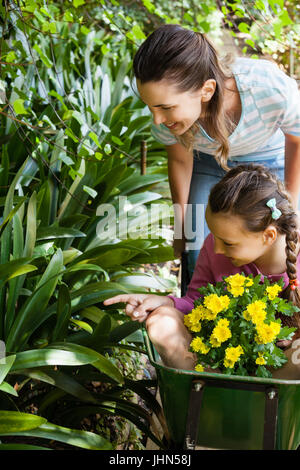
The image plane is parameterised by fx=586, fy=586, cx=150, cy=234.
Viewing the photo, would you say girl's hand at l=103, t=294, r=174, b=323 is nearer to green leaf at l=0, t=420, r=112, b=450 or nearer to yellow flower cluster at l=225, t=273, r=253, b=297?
A: yellow flower cluster at l=225, t=273, r=253, b=297

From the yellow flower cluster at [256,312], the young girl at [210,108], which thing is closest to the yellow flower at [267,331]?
the yellow flower cluster at [256,312]

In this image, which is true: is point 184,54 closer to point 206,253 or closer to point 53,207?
point 206,253

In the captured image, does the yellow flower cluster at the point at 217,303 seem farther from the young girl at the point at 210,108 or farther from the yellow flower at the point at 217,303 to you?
the young girl at the point at 210,108

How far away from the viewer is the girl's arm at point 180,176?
7.88 feet

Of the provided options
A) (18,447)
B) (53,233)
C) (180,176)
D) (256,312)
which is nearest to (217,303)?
(256,312)

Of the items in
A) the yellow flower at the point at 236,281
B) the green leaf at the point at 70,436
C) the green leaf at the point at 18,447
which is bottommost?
the green leaf at the point at 70,436

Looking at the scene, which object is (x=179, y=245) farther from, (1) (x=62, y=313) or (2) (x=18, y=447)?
(2) (x=18, y=447)

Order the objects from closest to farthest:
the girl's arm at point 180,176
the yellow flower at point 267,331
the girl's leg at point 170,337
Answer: the yellow flower at point 267,331, the girl's leg at point 170,337, the girl's arm at point 180,176

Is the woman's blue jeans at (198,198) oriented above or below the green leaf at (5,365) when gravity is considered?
above

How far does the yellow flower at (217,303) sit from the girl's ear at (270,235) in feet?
0.99

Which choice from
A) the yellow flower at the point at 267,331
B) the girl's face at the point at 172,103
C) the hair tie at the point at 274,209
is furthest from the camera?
the girl's face at the point at 172,103

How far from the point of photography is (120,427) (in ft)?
7.25

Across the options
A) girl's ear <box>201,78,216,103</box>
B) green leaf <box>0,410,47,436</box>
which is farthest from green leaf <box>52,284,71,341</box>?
girl's ear <box>201,78,216,103</box>

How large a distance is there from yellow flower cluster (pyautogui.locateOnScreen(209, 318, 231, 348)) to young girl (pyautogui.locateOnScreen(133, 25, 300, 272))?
61 cm
